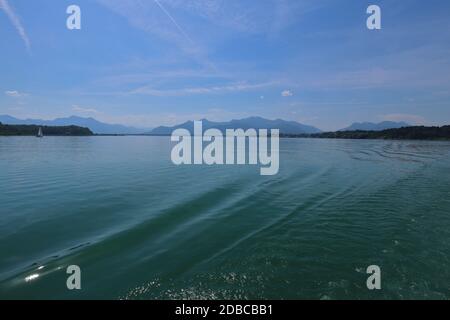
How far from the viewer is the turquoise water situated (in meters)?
8.08

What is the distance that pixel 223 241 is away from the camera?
36.8 ft

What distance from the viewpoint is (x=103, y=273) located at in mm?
8711

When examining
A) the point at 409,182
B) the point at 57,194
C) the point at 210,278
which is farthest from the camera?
the point at 409,182

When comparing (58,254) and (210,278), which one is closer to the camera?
(210,278)

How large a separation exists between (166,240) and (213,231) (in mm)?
2015

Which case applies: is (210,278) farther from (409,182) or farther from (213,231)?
(409,182)

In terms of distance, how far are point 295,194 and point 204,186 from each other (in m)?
6.60

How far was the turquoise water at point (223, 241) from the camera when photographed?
808cm

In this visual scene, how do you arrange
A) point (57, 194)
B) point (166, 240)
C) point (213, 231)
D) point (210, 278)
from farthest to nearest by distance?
point (57, 194) < point (213, 231) < point (166, 240) < point (210, 278)
